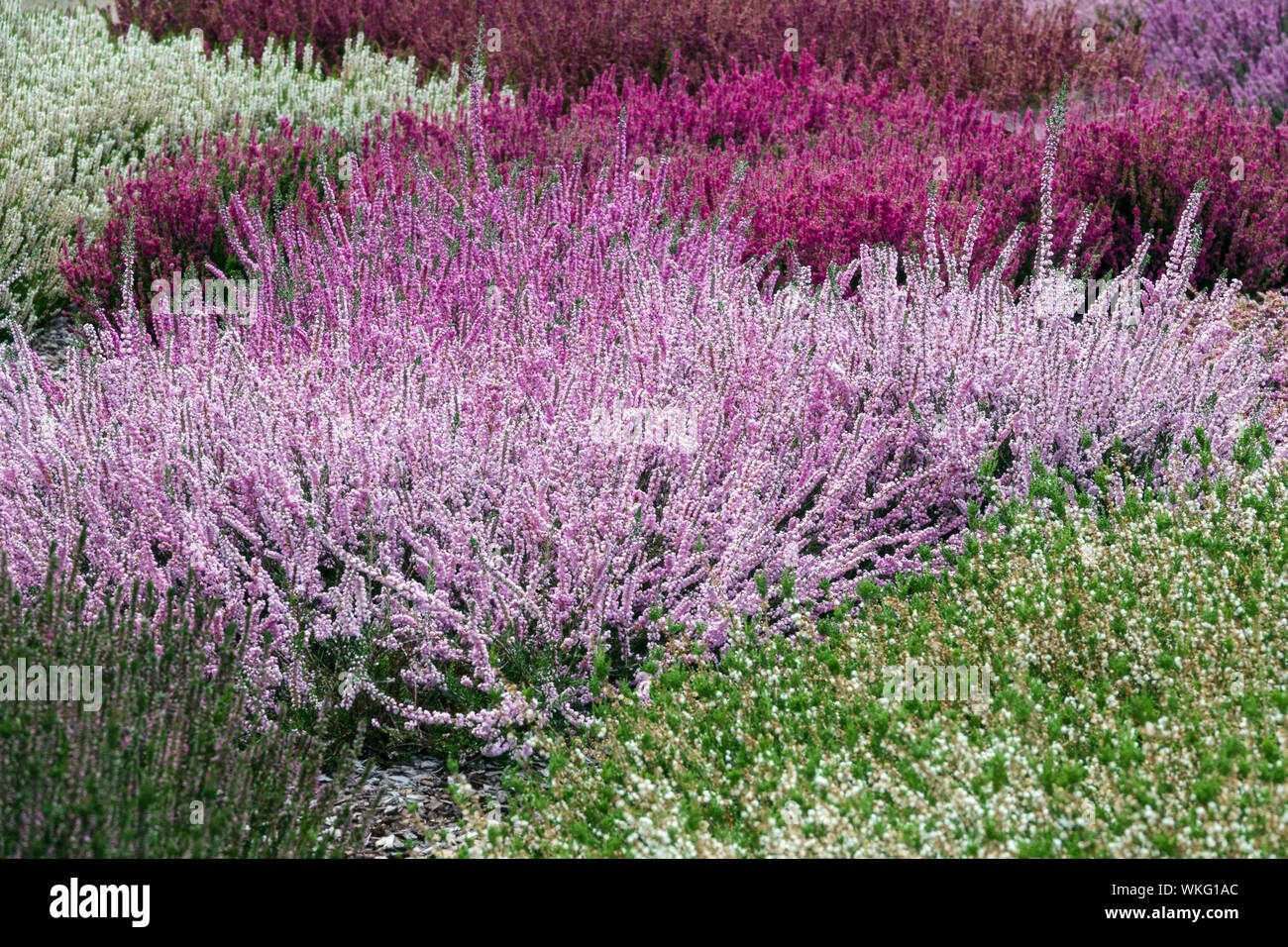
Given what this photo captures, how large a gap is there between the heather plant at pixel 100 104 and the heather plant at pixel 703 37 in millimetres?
518

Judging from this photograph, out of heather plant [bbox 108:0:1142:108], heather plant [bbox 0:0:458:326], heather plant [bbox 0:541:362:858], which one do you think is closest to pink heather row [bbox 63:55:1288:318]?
heather plant [bbox 0:0:458:326]

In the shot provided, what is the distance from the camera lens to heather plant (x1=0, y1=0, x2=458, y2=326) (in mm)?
5914

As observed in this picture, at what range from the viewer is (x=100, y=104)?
727 centimetres

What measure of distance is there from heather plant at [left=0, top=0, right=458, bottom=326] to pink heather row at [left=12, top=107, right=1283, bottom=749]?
1.56 metres

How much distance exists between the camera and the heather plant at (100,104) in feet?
19.4

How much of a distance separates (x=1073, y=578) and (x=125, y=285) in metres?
A: 3.01

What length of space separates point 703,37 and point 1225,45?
400 cm

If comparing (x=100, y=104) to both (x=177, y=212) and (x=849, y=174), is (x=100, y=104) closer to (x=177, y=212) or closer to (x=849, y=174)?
(x=177, y=212)

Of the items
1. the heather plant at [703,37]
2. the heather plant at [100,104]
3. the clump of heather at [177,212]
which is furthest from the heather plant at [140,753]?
the heather plant at [703,37]

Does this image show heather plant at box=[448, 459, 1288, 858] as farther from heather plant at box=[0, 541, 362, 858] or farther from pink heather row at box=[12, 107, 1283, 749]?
heather plant at box=[0, 541, 362, 858]

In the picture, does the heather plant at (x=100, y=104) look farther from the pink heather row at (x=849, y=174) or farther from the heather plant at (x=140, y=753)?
the heather plant at (x=140, y=753)

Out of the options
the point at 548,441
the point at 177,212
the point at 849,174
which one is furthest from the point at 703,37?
the point at 548,441

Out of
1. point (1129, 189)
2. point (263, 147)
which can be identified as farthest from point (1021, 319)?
point (263, 147)

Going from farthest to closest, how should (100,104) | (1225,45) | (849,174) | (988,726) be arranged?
1. (1225,45)
2. (100,104)
3. (849,174)
4. (988,726)
